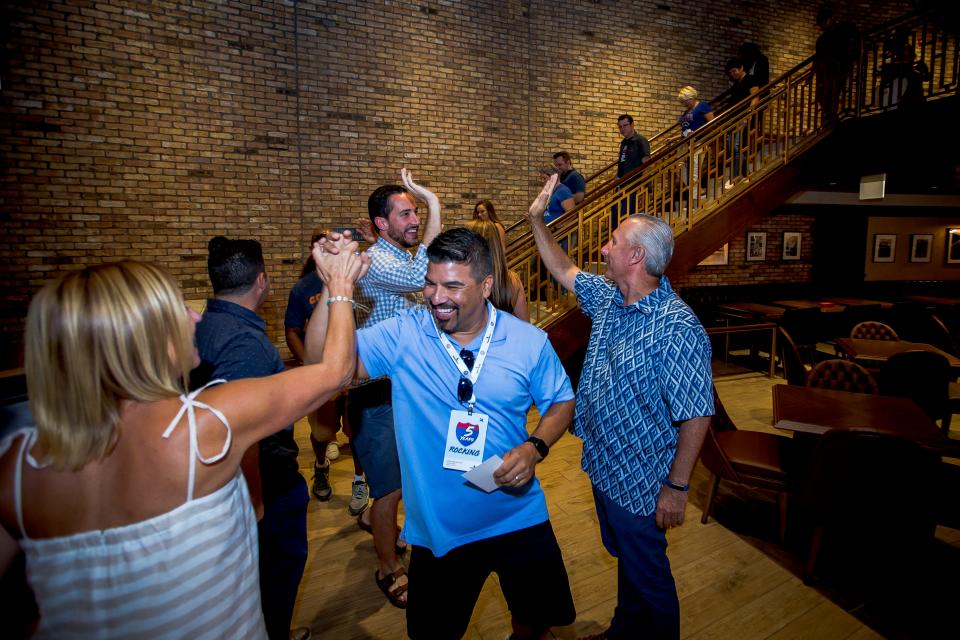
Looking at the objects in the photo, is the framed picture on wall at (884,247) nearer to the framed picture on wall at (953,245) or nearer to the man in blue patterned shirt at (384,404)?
the framed picture on wall at (953,245)

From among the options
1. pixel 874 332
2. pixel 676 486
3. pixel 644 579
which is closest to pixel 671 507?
pixel 676 486

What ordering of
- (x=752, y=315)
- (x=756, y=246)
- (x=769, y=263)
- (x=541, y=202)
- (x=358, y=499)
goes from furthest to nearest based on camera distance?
(x=769, y=263) < (x=756, y=246) < (x=752, y=315) < (x=358, y=499) < (x=541, y=202)

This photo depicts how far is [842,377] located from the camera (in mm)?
4328

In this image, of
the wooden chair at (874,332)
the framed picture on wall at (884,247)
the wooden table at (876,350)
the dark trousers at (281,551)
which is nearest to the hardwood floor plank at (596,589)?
the dark trousers at (281,551)

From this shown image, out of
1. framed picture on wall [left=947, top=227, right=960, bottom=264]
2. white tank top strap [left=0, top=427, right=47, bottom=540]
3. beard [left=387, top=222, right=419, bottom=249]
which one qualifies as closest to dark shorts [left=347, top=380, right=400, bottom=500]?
beard [left=387, top=222, right=419, bottom=249]

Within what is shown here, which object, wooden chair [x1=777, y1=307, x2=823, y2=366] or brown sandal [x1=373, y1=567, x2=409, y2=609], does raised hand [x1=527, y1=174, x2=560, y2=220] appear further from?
wooden chair [x1=777, y1=307, x2=823, y2=366]

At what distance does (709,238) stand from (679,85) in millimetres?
4819

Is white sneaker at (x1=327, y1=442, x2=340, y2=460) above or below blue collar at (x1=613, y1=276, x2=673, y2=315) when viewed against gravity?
below

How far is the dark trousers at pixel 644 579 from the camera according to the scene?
198cm

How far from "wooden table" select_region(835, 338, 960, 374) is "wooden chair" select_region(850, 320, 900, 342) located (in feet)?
0.64

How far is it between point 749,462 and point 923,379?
2.37 metres

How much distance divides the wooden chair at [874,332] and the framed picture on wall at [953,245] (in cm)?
905

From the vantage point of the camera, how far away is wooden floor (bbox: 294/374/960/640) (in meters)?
2.55

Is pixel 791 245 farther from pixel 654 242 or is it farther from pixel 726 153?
pixel 654 242
